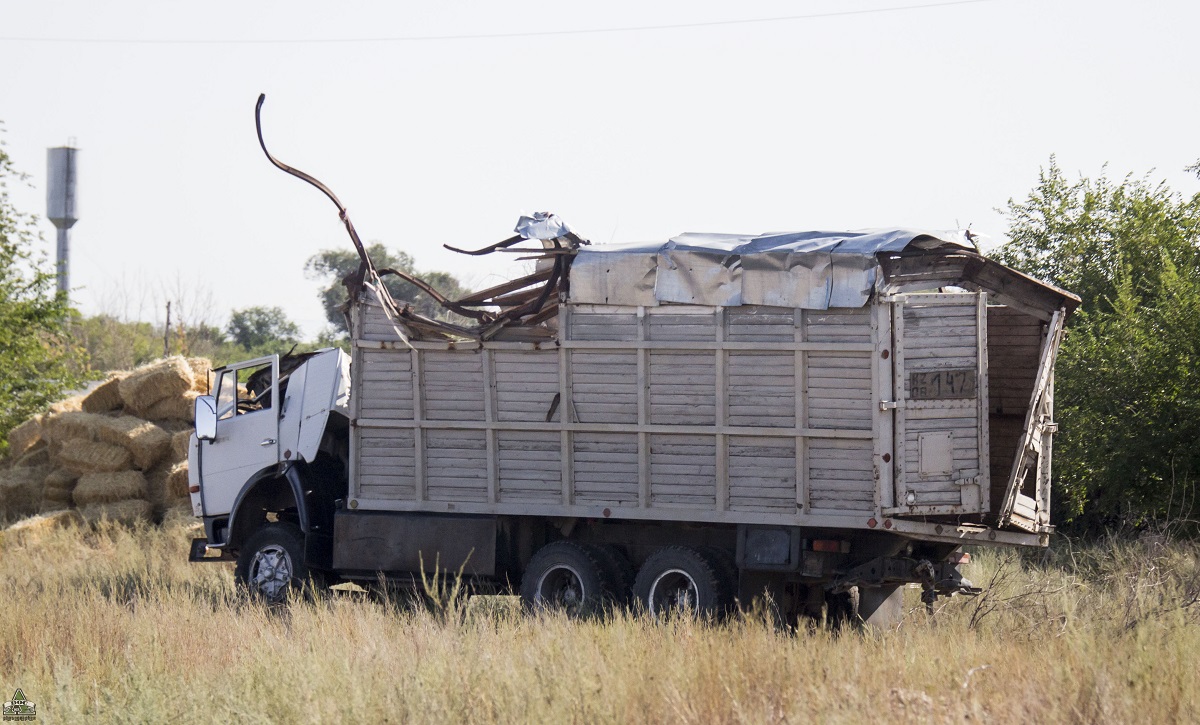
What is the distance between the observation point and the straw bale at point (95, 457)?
1791 cm

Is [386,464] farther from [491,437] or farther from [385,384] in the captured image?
[491,437]

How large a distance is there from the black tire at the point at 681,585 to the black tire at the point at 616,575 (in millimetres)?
213

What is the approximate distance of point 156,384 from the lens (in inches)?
729

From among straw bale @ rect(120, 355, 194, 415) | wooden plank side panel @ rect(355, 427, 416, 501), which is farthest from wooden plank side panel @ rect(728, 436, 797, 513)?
straw bale @ rect(120, 355, 194, 415)

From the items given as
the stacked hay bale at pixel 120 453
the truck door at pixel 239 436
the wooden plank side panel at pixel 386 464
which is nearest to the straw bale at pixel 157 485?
the stacked hay bale at pixel 120 453

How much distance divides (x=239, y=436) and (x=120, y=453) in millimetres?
5965

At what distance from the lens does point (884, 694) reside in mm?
6301

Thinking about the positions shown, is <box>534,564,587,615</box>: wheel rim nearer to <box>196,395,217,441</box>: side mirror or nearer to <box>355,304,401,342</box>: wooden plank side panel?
<box>355,304,401,342</box>: wooden plank side panel

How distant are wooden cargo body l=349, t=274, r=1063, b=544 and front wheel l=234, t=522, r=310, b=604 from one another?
3.60ft

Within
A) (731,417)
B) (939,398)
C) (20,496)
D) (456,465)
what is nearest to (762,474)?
(731,417)

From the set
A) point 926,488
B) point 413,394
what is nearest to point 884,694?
point 926,488

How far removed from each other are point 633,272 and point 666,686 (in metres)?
4.45

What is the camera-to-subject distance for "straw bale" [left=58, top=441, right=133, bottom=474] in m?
17.9

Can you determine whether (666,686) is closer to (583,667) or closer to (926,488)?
(583,667)
